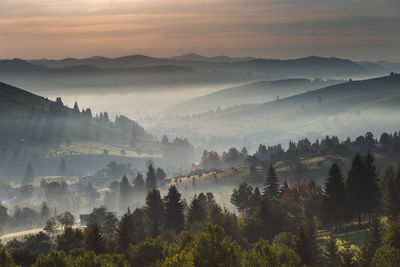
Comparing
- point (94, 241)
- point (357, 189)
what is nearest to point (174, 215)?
point (94, 241)

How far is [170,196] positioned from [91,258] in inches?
2219

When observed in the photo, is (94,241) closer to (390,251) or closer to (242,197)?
(390,251)

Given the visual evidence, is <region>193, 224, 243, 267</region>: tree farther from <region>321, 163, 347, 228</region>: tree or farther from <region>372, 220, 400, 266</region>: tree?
<region>321, 163, 347, 228</region>: tree

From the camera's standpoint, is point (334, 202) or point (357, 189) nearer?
point (357, 189)

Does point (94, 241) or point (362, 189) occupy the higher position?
point (362, 189)

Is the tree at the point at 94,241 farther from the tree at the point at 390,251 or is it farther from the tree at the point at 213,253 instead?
the tree at the point at 390,251

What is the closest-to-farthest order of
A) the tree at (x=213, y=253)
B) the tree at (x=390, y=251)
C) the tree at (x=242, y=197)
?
the tree at (x=390, y=251) < the tree at (x=213, y=253) < the tree at (x=242, y=197)

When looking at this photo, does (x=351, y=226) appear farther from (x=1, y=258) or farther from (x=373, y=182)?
(x=1, y=258)

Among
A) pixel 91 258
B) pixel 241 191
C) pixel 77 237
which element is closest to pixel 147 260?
pixel 91 258

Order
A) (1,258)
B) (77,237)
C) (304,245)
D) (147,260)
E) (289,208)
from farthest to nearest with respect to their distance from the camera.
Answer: (289,208)
(77,237)
(147,260)
(304,245)
(1,258)

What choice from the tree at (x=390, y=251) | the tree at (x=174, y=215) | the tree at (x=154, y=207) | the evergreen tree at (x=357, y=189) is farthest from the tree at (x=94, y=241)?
the evergreen tree at (x=357, y=189)

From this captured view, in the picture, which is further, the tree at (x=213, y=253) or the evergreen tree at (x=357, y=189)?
the evergreen tree at (x=357, y=189)

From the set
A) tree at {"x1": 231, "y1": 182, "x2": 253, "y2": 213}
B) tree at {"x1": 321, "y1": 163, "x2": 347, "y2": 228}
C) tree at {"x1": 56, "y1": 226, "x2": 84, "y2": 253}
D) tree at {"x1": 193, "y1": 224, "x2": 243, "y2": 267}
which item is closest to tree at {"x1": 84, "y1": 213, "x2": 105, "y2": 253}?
tree at {"x1": 56, "y1": 226, "x2": 84, "y2": 253}

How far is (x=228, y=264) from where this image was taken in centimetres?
6331
